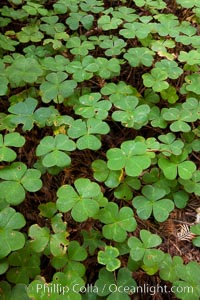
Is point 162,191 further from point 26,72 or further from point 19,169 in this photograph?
point 26,72

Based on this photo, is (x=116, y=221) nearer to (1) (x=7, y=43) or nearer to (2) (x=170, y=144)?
(2) (x=170, y=144)

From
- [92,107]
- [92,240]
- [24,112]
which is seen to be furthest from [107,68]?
[92,240]

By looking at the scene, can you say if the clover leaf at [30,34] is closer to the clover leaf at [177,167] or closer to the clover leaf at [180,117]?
the clover leaf at [180,117]

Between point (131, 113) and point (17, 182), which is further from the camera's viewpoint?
point (131, 113)

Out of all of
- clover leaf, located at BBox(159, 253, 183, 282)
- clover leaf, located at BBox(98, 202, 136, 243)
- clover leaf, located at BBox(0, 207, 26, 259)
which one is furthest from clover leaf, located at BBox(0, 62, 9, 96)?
clover leaf, located at BBox(159, 253, 183, 282)

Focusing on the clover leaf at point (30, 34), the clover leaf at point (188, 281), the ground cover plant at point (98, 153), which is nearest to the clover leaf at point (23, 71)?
the ground cover plant at point (98, 153)

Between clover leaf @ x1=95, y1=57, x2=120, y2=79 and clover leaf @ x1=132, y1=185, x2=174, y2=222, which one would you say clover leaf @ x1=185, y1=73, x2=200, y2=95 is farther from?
clover leaf @ x1=132, y1=185, x2=174, y2=222

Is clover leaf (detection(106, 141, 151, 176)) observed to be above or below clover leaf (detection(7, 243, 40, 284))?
above

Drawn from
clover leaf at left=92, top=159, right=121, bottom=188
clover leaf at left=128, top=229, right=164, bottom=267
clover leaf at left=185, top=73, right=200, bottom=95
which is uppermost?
clover leaf at left=185, top=73, right=200, bottom=95
